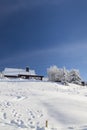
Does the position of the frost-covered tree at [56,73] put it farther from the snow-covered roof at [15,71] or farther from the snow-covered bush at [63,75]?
the snow-covered roof at [15,71]

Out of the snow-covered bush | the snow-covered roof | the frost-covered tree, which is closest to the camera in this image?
the snow-covered bush

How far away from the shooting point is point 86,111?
837 inches

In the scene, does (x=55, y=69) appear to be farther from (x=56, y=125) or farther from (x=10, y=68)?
(x=56, y=125)

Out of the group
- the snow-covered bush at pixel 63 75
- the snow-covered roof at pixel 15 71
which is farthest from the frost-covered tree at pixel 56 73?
the snow-covered roof at pixel 15 71

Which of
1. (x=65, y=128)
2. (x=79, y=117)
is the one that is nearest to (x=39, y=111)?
(x=79, y=117)

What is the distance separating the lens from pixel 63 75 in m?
78.0

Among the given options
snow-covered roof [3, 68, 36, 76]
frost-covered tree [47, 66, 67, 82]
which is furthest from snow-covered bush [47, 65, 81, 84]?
snow-covered roof [3, 68, 36, 76]

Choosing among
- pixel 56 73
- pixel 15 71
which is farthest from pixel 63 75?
pixel 15 71

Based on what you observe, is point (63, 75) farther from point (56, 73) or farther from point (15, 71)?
point (15, 71)

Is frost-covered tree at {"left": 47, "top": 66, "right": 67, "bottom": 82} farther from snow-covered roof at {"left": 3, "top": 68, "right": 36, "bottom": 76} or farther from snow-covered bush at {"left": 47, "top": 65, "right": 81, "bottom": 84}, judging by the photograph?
snow-covered roof at {"left": 3, "top": 68, "right": 36, "bottom": 76}

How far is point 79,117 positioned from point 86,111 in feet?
8.55

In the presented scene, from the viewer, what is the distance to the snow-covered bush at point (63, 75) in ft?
250

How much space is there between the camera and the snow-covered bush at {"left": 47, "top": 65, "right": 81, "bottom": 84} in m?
76.2

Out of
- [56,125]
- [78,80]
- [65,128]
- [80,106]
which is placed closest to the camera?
[65,128]
